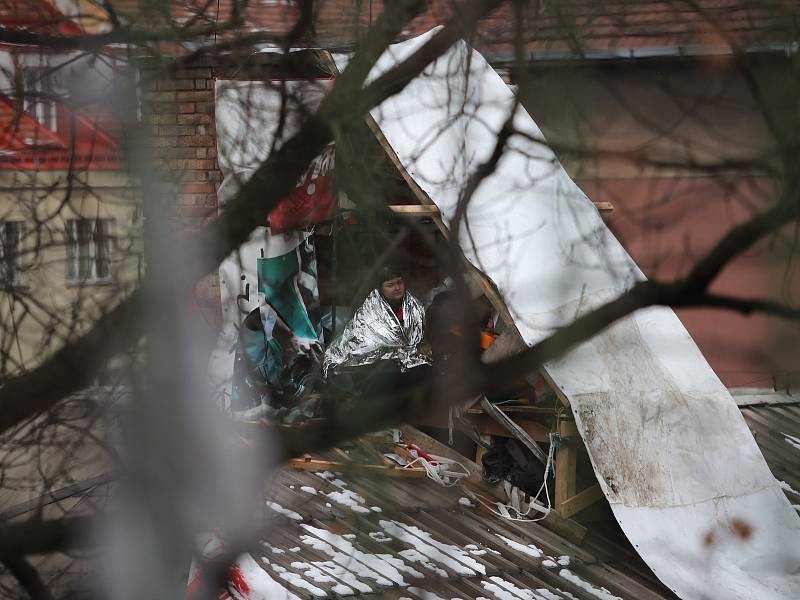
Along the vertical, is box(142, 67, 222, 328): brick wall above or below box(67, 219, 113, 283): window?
above

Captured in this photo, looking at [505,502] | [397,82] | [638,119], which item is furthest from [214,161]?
[505,502]

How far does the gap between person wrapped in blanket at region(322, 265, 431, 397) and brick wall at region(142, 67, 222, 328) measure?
1.51 feet

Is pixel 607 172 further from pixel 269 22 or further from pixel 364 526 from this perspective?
pixel 364 526

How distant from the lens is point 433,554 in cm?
537

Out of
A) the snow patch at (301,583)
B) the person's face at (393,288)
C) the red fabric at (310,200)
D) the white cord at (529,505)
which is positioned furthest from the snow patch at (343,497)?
the red fabric at (310,200)

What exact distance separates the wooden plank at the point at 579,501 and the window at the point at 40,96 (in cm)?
427

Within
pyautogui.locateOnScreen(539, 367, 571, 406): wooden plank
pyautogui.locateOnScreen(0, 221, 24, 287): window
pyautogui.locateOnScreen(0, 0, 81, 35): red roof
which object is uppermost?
pyautogui.locateOnScreen(0, 0, 81, 35): red roof

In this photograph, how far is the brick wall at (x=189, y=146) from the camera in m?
2.37

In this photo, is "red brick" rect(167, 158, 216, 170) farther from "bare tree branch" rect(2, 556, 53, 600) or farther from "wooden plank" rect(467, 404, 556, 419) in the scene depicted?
"wooden plank" rect(467, 404, 556, 419)

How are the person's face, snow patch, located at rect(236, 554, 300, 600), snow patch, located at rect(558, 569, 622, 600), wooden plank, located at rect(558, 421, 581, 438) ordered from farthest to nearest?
wooden plank, located at rect(558, 421, 581, 438), snow patch, located at rect(558, 569, 622, 600), snow patch, located at rect(236, 554, 300, 600), the person's face

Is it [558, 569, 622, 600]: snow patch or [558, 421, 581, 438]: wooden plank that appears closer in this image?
[558, 569, 622, 600]: snow patch

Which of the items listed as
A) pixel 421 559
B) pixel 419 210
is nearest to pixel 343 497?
pixel 421 559

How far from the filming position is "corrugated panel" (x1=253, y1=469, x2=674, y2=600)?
4.91 m

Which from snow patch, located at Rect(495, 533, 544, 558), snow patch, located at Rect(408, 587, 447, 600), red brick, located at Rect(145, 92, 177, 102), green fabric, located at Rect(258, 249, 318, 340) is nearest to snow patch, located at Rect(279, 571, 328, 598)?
snow patch, located at Rect(408, 587, 447, 600)
